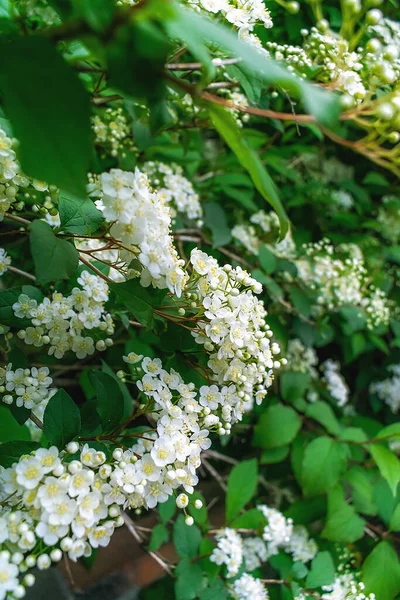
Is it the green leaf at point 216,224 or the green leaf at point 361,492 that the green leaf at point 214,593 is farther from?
the green leaf at point 216,224

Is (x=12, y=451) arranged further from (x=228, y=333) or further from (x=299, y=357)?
(x=299, y=357)

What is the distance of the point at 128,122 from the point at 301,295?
78cm

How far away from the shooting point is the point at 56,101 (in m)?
0.49

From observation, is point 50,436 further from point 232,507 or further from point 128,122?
point 128,122

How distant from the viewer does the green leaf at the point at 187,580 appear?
1.21m

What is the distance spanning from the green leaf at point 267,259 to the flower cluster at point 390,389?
105 cm

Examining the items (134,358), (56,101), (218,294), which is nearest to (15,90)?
(56,101)

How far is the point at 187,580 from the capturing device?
1243 mm

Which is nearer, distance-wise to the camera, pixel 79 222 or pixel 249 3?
pixel 79 222

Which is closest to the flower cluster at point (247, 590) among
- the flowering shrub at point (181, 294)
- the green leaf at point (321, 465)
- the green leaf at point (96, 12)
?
the flowering shrub at point (181, 294)

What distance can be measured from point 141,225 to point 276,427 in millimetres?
1141

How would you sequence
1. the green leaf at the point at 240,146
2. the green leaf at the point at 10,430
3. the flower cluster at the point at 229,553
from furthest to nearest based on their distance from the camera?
the flower cluster at the point at 229,553, the green leaf at the point at 10,430, the green leaf at the point at 240,146

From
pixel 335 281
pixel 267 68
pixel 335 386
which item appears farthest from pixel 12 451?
pixel 335 386

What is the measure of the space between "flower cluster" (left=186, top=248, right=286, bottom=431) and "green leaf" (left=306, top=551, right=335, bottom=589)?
626 mm
